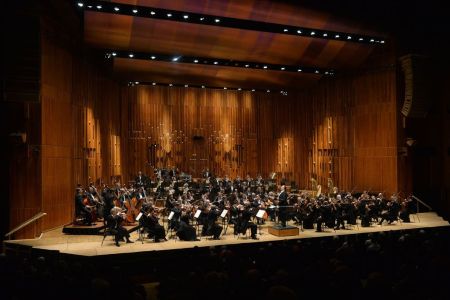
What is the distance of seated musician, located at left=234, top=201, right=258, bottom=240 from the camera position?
9758mm

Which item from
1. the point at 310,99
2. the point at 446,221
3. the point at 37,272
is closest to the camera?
the point at 37,272

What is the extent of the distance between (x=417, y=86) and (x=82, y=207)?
11658 mm

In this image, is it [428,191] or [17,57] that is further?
[428,191]

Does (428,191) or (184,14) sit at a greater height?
(184,14)

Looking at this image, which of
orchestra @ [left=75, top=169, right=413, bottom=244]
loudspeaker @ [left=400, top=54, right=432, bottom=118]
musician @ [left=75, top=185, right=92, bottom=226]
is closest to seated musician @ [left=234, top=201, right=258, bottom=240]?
orchestra @ [left=75, top=169, right=413, bottom=244]

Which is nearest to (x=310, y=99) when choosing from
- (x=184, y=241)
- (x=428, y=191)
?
(x=428, y=191)

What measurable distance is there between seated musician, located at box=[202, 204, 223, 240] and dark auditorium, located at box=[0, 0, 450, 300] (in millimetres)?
55

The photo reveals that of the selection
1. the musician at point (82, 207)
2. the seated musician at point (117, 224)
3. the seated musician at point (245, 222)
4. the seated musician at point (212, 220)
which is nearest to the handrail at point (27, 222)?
the musician at point (82, 207)

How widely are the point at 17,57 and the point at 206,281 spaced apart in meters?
8.65

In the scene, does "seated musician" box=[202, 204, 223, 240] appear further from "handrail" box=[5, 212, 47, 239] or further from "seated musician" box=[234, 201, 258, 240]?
"handrail" box=[5, 212, 47, 239]

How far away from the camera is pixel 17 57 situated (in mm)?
9695

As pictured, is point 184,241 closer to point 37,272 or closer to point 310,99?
point 37,272

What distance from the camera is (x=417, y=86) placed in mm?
13812

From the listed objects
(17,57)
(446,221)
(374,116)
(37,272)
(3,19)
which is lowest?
(446,221)
